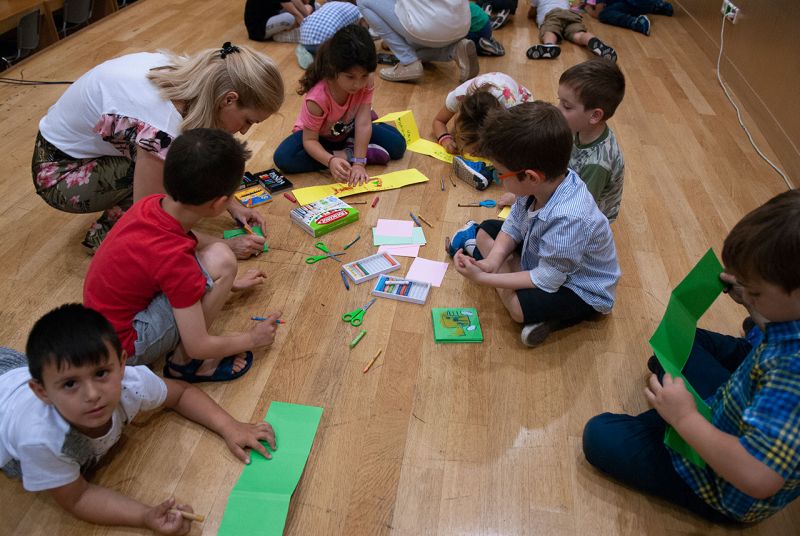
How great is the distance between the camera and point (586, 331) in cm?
172

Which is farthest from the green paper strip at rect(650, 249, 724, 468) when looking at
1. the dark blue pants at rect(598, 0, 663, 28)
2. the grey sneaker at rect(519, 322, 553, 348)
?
the dark blue pants at rect(598, 0, 663, 28)

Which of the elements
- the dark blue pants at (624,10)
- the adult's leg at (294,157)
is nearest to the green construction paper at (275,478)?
the adult's leg at (294,157)

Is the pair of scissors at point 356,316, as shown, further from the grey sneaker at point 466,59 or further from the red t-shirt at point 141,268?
the grey sneaker at point 466,59

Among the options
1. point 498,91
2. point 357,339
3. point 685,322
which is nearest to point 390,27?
point 498,91

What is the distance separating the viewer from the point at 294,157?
2379mm

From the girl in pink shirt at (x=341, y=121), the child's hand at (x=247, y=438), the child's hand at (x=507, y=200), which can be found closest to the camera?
the child's hand at (x=247, y=438)

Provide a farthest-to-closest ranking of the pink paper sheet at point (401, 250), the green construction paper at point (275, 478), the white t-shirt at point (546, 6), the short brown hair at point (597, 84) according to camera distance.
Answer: the white t-shirt at point (546, 6), the pink paper sheet at point (401, 250), the short brown hair at point (597, 84), the green construction paper at point (275, 478)

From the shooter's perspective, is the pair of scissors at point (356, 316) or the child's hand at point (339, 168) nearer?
the pair of scissors at point (356, 316)

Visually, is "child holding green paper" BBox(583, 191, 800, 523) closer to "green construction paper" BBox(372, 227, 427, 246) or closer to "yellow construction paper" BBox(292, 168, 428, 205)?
"green construction paper" BBox(372, 227, 427, 246)

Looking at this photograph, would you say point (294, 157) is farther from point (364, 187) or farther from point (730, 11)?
point (730, 11)

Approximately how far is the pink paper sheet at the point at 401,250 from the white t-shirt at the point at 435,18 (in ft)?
5.50

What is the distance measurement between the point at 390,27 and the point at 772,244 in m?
2.80

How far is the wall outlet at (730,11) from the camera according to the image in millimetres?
3439

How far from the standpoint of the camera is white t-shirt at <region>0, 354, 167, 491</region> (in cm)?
108
